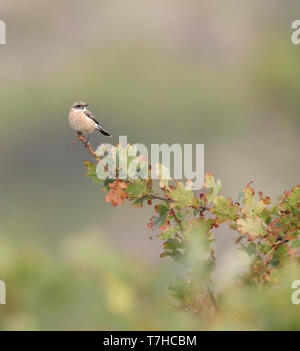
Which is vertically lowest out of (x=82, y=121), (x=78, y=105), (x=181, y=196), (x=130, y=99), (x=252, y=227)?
(x=252, y=227)

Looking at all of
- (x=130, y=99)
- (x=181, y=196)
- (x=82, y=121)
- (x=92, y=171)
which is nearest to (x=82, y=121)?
(x=82, y=121)

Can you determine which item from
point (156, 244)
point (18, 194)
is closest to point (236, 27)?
point (18, 194)

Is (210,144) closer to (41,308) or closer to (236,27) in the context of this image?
(236,27)

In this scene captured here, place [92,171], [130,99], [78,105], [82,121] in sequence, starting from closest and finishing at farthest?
[92,171] < [82,121] < [78,105] < [130,99]

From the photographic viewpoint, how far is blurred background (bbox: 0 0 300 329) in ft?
78.6

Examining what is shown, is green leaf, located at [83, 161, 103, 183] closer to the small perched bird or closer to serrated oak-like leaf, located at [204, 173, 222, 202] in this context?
serrated oak-like leaf, located at [204, 173, 222, 202]

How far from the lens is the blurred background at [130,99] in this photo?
24.0 meters

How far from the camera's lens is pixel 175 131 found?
27.4 meters

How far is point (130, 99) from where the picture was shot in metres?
32.2

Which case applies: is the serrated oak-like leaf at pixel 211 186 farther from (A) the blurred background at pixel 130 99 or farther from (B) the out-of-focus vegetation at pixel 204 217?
(A) the blurred background at pixel 130 99

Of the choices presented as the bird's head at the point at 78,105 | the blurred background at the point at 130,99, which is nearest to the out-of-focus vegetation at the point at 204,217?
the bird's head at the point at 78,105

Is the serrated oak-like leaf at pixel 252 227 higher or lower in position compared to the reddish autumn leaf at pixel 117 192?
lower

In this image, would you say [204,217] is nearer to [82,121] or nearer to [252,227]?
[252,227]

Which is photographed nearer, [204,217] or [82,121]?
[204,217]
